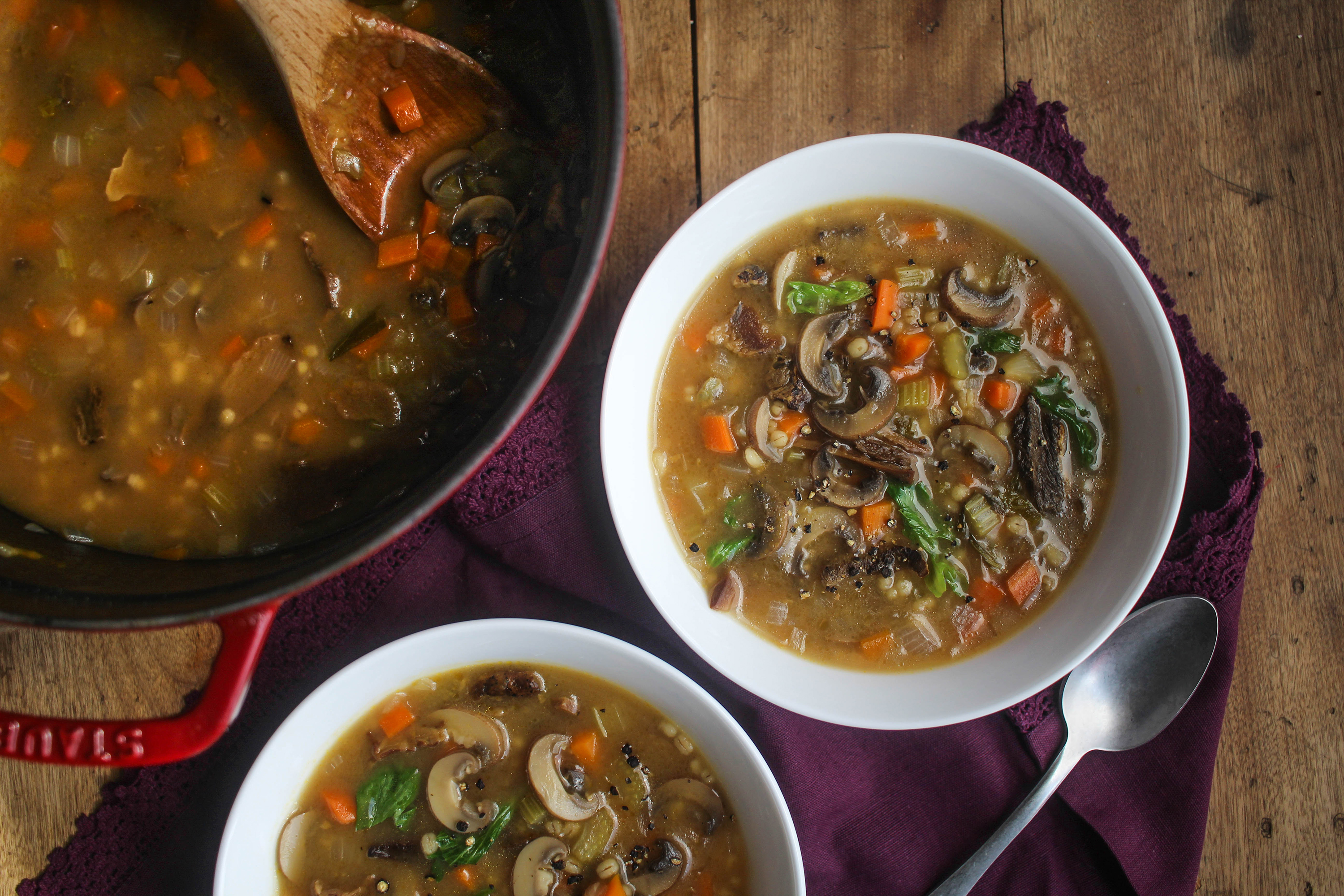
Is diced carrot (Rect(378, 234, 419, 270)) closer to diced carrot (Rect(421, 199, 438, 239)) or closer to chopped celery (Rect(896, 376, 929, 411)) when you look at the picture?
diced carrot (Rect(421, 199, 438, 239))

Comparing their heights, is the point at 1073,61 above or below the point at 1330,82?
above

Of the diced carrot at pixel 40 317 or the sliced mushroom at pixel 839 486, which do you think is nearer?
the diced carrot at pixel 40 317

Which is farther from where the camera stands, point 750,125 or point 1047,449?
point 750,125

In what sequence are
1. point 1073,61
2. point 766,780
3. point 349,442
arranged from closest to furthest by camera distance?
point 349,442 → point 766,780 → point 1073,61

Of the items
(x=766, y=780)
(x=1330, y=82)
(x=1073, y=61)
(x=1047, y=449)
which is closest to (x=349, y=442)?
(x=766, y=780)

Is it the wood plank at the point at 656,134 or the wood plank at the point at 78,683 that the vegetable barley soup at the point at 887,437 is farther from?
the wood plank at the point at 78,683

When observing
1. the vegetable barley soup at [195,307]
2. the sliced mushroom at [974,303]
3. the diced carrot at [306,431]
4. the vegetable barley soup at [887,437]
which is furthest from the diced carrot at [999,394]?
the diced carrot at [306,431]

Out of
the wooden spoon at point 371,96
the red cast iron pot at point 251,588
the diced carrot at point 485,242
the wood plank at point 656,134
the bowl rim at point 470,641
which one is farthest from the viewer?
the wood plank at point 656,134

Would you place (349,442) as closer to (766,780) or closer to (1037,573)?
(766,780)
